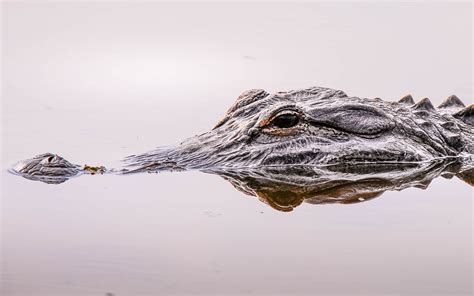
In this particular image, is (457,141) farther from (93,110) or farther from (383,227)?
(93,110)

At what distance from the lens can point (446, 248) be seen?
16.1ft

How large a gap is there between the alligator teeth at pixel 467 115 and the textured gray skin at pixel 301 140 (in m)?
0.94

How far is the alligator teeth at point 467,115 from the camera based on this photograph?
9445 mm

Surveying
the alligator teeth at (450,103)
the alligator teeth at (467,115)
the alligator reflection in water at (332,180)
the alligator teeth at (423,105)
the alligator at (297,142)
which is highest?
the alligator teeth at (450,103)

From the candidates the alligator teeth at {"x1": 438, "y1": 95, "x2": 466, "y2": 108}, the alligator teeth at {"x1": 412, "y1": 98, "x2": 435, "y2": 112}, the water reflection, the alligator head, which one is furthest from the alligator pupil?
the alligator teeth at {"x1": 438, "y1": 95, "x2": 466, "y2": 108}

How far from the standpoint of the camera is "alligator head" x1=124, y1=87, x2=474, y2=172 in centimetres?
767

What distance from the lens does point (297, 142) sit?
7.75 meters

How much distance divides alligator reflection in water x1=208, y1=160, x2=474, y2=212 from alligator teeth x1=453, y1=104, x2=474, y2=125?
1456 mm

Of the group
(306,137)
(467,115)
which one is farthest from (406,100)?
(306,137)

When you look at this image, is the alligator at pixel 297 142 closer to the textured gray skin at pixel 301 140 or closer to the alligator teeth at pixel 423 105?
the textured gray skin at pixel 301 140

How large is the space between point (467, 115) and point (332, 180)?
3290 mm

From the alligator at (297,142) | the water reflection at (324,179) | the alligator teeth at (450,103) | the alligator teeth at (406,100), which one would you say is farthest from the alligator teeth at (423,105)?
the alligator teeth at (450,103)

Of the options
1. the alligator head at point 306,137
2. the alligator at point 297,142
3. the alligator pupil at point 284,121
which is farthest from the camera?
the alligator pupil at point 284,121

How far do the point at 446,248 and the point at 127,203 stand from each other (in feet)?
8.19
